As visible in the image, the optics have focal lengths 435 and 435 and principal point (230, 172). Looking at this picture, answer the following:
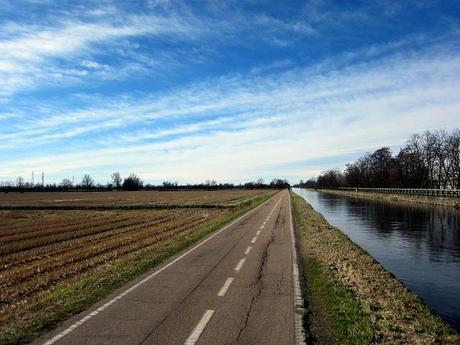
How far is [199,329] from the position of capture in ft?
26.0

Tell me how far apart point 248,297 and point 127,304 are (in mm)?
2808

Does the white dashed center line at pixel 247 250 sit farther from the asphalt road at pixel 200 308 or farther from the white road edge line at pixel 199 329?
the white road edge line at pixel 199 329

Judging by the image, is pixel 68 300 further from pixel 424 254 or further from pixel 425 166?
pixel 425 166

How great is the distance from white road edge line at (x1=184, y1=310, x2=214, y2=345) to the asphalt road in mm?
17

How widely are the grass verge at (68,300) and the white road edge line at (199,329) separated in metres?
2.69

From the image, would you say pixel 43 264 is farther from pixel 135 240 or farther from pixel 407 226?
pixel 407 226

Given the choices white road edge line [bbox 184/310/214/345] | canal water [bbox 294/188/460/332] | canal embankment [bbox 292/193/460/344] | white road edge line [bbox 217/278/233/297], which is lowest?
canal water [bbox 294/188/460/332]

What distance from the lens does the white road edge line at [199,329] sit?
7.28 meters

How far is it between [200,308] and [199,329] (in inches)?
56.1

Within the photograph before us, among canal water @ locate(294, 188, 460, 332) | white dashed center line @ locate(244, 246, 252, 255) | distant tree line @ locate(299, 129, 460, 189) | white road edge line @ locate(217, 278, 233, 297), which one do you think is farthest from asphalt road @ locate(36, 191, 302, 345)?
distant tree line @ locate(299, 129, 460, 189)

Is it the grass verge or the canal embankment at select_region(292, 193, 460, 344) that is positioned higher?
the grass verge

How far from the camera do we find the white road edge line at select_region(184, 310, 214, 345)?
7.28 m

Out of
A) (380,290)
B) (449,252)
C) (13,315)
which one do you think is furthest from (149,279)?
(449,252)

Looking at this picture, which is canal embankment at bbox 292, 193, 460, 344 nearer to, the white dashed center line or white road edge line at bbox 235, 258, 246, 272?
white road edge line at bbox 235, 258, 246, 272
